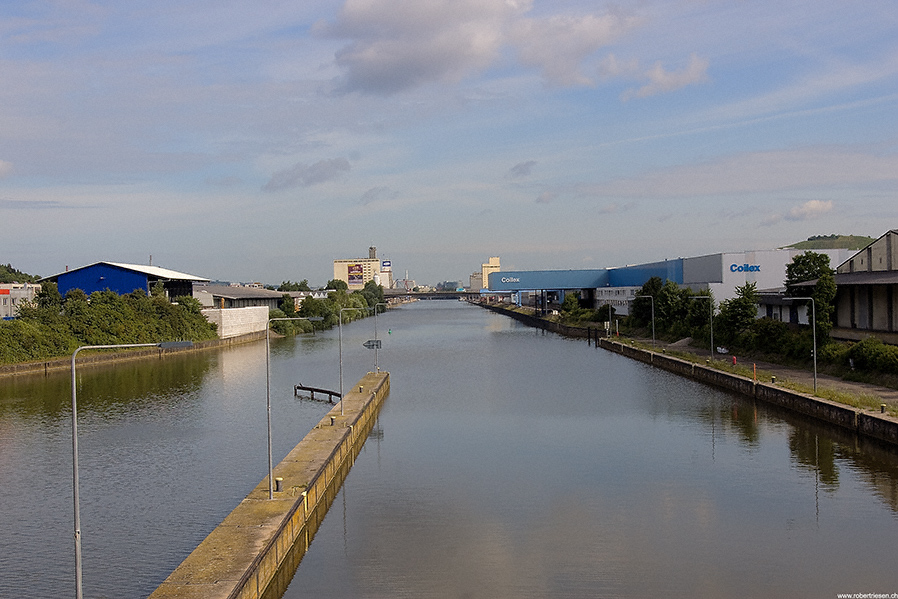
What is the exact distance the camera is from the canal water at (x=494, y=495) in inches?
510

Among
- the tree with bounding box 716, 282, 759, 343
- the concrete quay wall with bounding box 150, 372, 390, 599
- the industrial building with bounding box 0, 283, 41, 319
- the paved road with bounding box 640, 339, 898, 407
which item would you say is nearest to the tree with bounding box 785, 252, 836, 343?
the paved road with bounding box 640, 339, 898, 407

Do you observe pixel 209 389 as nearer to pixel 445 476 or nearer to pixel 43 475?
pixel 43 475

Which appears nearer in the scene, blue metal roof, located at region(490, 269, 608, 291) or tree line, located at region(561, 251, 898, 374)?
tree line, located at region(561, 251, 898, 374)

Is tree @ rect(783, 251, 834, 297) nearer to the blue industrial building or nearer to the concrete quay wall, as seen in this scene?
the concrete quay wall

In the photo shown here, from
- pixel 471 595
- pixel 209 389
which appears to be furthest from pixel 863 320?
pixel 209 389

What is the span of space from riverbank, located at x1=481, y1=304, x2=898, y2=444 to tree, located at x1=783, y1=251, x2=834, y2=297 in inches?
217

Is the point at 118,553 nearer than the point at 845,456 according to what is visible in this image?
Yes

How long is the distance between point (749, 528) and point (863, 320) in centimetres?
2286

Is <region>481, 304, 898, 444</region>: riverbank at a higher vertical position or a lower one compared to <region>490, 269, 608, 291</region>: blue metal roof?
lower

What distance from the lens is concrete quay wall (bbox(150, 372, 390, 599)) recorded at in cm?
1087

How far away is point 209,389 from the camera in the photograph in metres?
36.6

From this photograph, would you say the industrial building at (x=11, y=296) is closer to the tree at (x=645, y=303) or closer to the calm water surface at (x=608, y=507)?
the calm water surface at (x=608, y=507)

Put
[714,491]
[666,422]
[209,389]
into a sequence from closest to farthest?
[714,491], [666,422], [209,389]

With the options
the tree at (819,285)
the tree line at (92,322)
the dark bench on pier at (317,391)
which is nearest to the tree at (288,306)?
the tree line at (92,322)
